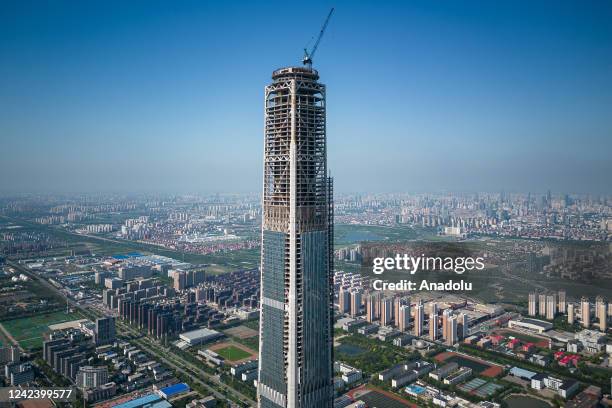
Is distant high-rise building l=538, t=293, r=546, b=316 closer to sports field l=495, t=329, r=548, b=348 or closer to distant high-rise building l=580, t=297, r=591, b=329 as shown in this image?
sports field l=495, t=329, r=548, b=348

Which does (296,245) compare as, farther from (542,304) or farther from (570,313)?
(542,304)

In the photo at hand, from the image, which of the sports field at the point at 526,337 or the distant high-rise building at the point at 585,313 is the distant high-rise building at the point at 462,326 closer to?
the sports field at the point at 526,337

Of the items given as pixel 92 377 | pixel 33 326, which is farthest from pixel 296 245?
pixel 33 326

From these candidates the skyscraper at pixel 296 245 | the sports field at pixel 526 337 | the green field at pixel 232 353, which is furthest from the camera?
the green field at pixel 232 353

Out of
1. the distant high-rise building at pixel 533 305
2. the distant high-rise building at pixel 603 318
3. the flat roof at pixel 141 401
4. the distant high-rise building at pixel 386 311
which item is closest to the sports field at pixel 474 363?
the distant high-rise building at pixel 533 305

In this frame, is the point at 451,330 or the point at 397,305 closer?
the point at 451,330

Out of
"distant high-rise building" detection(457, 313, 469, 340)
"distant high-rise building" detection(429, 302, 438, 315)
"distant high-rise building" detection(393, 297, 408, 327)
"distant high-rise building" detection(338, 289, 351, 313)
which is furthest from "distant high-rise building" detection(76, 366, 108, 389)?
"distant high-rise building" detection(457, 313, 469, 340)
